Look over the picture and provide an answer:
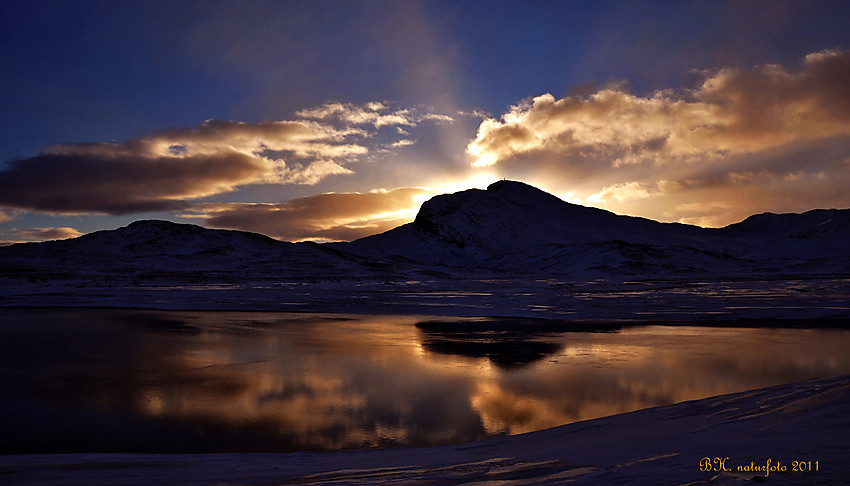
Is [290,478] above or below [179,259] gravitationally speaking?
below

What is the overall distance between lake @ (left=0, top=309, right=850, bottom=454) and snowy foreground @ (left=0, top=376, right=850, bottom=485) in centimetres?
137

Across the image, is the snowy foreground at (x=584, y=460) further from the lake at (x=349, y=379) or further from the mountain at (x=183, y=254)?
the mountain at (x=183, y=254)

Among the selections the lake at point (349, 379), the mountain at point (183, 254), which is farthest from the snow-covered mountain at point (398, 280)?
the lake at point (349, 379)

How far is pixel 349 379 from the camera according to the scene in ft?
52.9

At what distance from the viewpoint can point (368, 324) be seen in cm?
3183

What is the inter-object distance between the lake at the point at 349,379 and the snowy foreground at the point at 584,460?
137 centimetres

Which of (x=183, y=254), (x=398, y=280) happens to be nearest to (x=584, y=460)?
(x=398, y=280)

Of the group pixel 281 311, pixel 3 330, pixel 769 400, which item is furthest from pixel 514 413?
pixel 281 311

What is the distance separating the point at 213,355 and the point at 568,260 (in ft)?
479

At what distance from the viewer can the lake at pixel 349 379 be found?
36.3 ft

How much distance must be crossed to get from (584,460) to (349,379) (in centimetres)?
969

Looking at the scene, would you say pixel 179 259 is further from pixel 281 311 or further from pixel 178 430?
pixel 178 430

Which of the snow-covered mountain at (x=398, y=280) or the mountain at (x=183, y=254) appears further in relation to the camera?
the mountain at (x=183, y=254)

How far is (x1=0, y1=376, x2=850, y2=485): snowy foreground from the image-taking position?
6.20 meters
